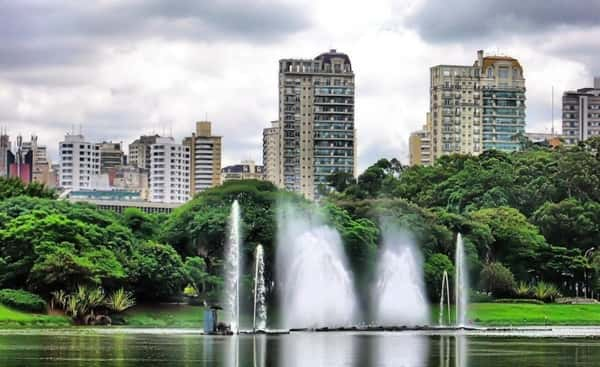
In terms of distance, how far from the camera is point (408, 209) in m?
94.4

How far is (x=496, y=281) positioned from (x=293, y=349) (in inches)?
1782

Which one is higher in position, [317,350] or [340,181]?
[340,181]

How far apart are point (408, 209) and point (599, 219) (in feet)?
69.3

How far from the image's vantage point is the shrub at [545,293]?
3718 inches

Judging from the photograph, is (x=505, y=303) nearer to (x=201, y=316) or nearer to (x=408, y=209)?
(x=408, y=209)

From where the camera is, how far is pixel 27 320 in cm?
6962

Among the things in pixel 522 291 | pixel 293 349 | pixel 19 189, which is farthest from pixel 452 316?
pixel 19 189

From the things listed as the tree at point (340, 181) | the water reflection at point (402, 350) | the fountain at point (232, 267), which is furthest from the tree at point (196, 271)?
the tree at point (340, 181)

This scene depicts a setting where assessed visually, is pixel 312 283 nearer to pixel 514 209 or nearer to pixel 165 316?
pixel 165 316

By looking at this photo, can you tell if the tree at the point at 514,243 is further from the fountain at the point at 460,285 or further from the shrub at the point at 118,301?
the shrub at the point at 118,301

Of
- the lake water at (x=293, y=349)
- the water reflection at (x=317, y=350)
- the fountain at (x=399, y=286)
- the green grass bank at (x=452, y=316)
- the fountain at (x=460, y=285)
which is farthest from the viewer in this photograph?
the fountain at (x=460, y=285)

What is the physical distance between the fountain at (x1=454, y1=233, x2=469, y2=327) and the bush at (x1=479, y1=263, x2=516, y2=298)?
209 centimetres

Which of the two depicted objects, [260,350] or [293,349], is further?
[293,349]

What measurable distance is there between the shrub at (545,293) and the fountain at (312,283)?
59.3ft
